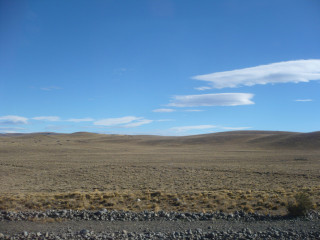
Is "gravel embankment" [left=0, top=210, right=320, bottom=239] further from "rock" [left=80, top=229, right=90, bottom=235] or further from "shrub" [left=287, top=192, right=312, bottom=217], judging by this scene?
"shrub" [left=287, top=192, right=312, bottom=217]

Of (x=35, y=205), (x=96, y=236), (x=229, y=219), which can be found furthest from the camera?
(x=35, y=205)

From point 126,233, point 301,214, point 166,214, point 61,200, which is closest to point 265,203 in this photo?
point 301,214

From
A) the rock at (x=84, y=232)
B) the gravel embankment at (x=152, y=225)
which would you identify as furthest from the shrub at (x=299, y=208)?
the rock at (x=84, y=232)

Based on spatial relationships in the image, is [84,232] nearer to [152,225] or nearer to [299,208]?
[152,225]

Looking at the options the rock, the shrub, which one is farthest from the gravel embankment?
the shrub

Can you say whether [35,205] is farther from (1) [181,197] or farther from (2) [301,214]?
(2) [301,214]

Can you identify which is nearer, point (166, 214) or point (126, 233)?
point (126, 233)

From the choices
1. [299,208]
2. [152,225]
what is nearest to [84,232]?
[152,225]

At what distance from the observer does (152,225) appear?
30.0 ft

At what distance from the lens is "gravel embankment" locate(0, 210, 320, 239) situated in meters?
8.08

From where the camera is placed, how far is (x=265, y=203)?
12.2m

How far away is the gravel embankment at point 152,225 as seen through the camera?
26.5 feet

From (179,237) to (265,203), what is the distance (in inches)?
224

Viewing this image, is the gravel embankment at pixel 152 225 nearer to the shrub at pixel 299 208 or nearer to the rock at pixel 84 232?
the rock at pixel 84 232
